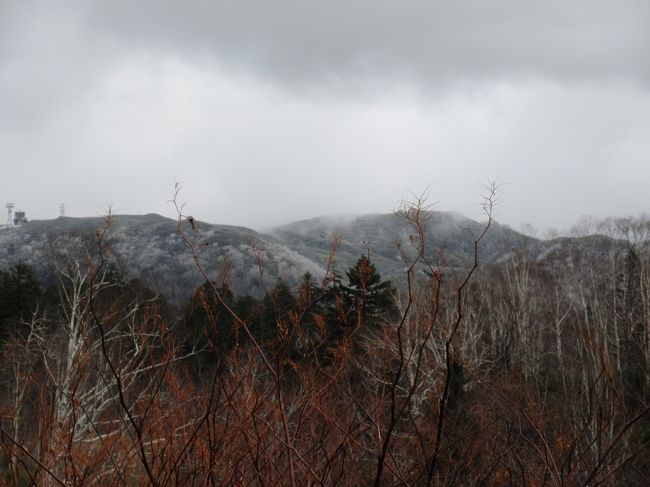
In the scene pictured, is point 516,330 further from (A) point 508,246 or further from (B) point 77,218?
(B) point 77,218

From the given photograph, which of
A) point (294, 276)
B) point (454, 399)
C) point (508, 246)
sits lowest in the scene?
point (294, 276)

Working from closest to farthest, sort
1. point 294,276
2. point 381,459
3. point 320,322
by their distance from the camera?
1. point 381,459
2. point 320,322
3. point 294,276

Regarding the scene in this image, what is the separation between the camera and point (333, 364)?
3332mm

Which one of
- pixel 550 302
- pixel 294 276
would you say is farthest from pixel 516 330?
pixel 294 276

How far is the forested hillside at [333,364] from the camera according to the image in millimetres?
1832

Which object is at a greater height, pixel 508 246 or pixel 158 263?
pixel 508 246

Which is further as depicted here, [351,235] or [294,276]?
[351,235]

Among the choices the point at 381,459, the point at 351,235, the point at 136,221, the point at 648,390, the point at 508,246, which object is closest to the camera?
the point at 381,459

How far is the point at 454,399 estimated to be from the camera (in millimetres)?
10109

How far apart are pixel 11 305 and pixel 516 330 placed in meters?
29.0

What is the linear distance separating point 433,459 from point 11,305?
31970 millimetres

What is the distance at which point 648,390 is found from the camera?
15.5 metres

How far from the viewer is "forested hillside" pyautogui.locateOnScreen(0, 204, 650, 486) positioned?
183 centimetres

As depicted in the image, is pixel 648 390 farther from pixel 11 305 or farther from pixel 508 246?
pixel 11 305
